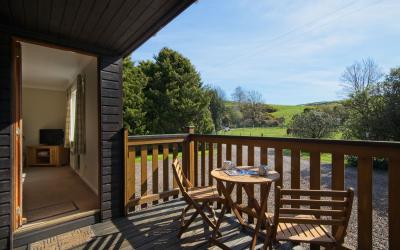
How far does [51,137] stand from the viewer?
766cm

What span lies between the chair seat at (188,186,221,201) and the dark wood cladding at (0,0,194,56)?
72.0 inches

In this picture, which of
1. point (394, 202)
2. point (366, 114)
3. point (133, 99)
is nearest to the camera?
point (394, 202)

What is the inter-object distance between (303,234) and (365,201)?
1.85ft

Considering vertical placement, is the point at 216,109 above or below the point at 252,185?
above

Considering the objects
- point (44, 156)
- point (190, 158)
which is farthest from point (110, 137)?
point (44, 156)

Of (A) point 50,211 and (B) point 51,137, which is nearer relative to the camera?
(A) point 50,211

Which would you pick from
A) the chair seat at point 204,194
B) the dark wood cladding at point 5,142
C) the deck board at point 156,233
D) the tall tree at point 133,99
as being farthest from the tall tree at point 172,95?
the dark wood cladding at point 5,142

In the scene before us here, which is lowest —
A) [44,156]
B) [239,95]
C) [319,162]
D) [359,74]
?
[44,156]

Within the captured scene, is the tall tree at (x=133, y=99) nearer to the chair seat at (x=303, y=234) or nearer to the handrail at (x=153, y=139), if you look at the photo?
the handrail at (x=153, y=139)

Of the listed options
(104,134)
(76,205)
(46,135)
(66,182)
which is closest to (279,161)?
(104,134)

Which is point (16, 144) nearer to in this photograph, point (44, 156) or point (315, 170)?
point (315, 170)

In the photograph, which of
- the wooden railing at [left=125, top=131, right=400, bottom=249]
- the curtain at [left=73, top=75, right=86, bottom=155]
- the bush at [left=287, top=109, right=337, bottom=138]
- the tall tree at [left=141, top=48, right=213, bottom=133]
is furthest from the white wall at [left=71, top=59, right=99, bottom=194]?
the bush at [left=287, top=109, right=337, bottom=138]

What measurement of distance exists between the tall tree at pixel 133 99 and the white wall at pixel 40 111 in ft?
9.09

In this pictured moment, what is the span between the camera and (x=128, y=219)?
3.06m
